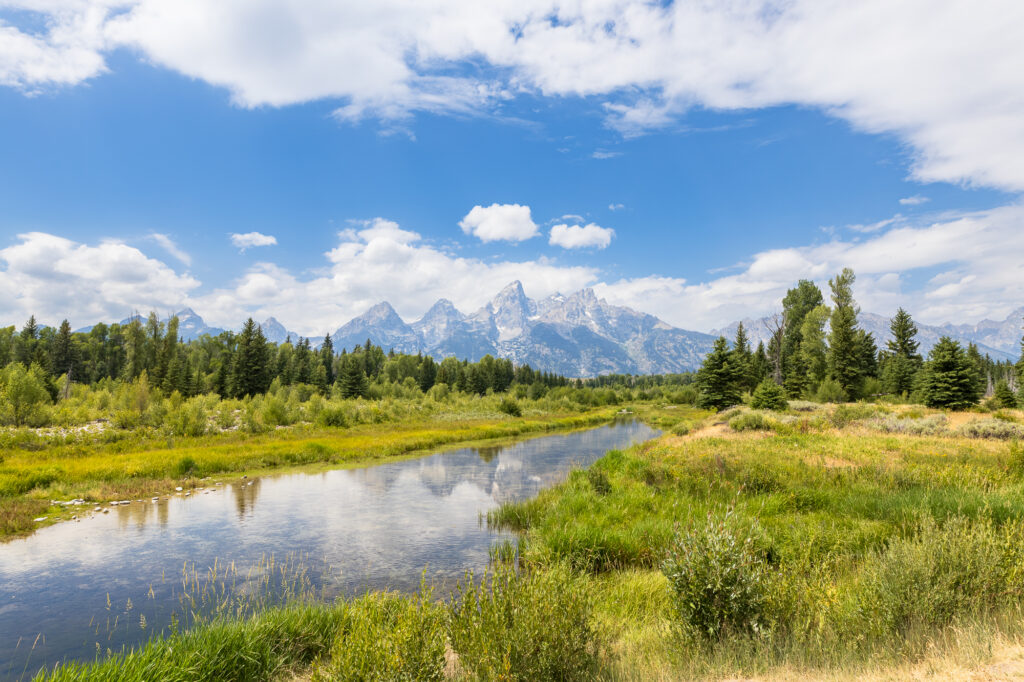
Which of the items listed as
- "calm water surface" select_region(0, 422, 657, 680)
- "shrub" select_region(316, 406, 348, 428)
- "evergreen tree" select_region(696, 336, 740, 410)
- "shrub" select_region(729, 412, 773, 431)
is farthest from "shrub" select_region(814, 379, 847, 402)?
"shrub" select_region(316, 406, 348, 428)

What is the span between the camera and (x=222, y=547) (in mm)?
13984

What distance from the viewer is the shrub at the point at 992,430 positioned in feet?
76.0

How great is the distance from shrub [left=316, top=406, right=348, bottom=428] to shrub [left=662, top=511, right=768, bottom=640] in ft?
145

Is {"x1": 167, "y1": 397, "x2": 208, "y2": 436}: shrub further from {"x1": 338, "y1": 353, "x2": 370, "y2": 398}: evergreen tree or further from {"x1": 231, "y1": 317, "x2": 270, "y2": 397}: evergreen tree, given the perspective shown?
{"x1": 338, "y1": 353, "x2": 370, "y2": 398}: evergreen tree

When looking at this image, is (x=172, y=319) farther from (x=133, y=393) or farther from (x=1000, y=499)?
(x=1000, y=499)

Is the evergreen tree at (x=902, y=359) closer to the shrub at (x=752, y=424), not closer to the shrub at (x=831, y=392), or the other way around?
the shrub at (x=831, y=392)

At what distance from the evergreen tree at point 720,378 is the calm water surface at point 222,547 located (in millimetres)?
41761

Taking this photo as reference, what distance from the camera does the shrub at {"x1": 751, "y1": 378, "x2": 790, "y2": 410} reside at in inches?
1729

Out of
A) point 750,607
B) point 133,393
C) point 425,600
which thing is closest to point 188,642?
point 425,600

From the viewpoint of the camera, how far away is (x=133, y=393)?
45.3 m

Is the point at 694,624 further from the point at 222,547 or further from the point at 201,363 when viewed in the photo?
the point at 201,363

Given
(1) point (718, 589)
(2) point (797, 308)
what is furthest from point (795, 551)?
(2) point (797, 308)

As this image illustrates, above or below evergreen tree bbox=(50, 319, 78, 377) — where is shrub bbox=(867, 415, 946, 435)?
below

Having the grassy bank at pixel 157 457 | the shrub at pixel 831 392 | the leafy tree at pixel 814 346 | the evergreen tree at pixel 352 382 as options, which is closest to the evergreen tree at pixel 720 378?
the shrub at pixel 831 392
